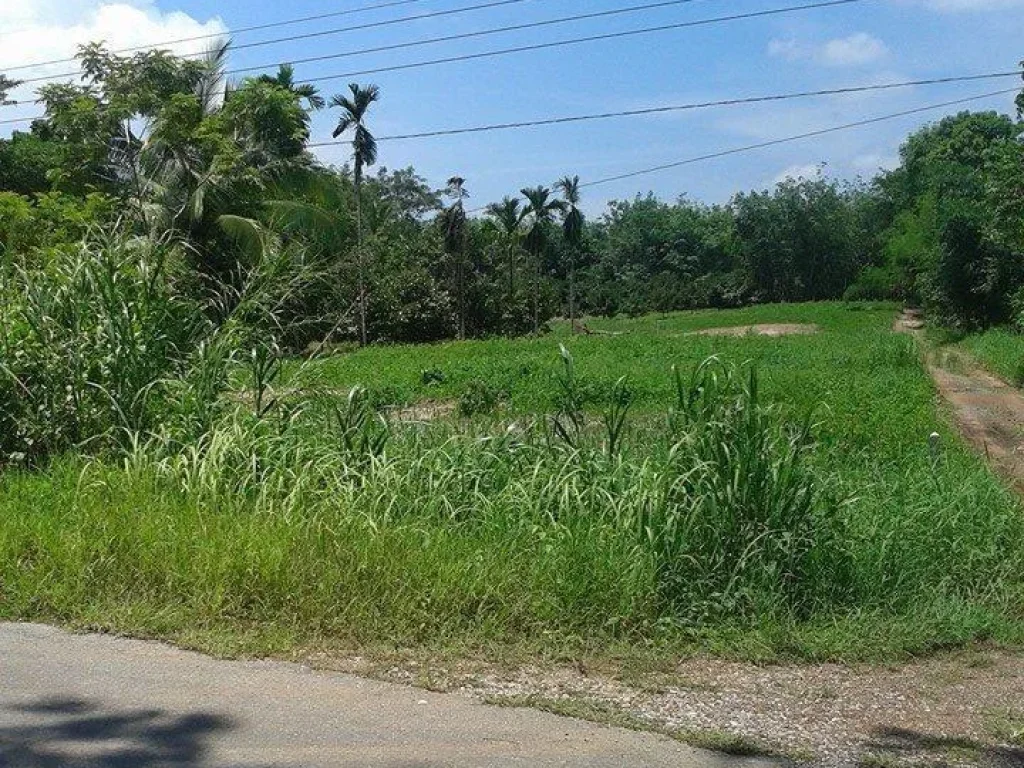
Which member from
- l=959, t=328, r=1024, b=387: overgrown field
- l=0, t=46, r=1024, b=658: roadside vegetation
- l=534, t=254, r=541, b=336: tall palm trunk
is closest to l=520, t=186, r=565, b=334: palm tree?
l=534, t=254, r=541, b=336: tall palm trunk

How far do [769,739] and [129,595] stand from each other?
355 centimetres

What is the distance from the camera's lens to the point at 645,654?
18.4 feet

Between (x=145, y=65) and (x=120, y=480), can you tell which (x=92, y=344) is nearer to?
(x=120, y=480)

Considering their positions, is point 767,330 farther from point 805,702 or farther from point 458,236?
point 805,702

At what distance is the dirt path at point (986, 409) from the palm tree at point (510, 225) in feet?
73.2

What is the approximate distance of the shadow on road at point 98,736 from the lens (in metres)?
4.12

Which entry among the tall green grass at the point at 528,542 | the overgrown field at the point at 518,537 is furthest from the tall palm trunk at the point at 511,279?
the tall green grass at the point at 528,542

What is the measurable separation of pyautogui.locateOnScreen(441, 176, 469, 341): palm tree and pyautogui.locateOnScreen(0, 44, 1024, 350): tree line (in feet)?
0.28

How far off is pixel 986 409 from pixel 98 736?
762 inches

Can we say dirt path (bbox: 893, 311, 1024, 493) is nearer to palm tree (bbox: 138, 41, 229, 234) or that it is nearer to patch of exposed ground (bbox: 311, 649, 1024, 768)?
patch of exposed ground (bbox: 311, 649, 1024, 768)

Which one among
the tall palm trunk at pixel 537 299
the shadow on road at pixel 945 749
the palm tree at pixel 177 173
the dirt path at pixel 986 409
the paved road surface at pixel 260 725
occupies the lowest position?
the dirt path at pixel 986 409

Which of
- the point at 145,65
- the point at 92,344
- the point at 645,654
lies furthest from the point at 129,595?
the point at 145,65

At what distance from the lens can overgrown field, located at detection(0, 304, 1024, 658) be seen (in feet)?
19.1

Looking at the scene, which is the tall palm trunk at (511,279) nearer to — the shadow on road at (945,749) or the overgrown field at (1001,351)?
the overgrown field at (1001,351)
